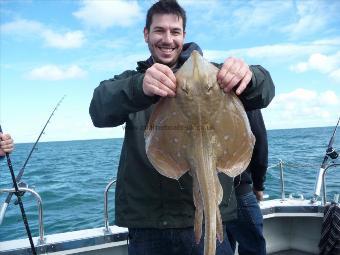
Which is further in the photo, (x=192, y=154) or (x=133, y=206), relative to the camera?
(x=133, y=206)

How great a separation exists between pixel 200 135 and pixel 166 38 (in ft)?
3.42

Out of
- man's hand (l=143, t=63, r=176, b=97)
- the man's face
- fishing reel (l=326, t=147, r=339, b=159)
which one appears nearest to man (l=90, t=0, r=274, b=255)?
the man's face

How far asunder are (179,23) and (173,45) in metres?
0.20

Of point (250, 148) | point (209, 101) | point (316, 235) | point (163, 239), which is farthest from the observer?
point (316, 235)

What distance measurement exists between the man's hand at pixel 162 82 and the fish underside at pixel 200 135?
42 mm

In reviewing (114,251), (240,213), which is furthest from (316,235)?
(114,251)

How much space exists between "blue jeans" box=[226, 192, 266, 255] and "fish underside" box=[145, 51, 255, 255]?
2.44m

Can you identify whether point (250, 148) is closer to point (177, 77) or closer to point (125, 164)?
point (177, 77)

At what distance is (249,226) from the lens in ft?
14.9

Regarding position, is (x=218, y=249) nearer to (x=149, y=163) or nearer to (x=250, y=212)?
(x=149, y=163)

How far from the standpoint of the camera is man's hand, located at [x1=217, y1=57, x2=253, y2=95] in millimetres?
2088

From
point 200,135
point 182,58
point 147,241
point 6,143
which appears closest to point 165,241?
point 147,241

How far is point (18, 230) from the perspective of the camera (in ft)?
35.9

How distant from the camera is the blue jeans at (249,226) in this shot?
4.53m
